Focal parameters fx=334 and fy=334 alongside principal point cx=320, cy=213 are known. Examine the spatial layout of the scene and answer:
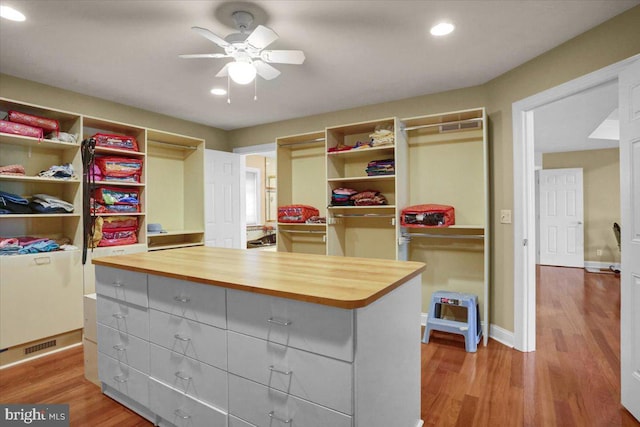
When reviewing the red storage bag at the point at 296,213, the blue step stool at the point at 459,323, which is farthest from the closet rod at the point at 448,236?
the red storage bag at the point at 296,213

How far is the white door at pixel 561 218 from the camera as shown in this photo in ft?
22.1

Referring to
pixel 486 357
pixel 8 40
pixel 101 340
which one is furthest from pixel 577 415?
pixel 8 40

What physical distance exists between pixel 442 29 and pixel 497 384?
253 cm

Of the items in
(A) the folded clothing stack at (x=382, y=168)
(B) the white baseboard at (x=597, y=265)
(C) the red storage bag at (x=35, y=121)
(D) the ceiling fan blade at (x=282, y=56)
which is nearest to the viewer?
(D) the ceiling fan blade at (x=282, y=56)

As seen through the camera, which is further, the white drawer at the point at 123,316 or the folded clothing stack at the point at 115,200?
the folded clothing stack at the point at 115,200

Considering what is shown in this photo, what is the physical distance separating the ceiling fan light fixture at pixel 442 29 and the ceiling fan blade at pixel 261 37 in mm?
1118

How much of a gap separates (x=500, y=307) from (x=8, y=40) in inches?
180

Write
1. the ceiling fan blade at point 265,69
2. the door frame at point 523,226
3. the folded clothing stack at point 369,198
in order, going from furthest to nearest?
the folded clothing stack at point 369,198
the door frame at point 523,226
the ceiling fan blade at point 265,69

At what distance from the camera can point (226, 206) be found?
15.6ft

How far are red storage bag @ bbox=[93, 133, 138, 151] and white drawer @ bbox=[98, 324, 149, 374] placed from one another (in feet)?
6.48

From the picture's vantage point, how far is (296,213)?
402 cm

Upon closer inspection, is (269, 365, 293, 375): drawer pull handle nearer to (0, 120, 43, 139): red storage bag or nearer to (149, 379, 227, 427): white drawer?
(149, 379, 227, 427): white drawer

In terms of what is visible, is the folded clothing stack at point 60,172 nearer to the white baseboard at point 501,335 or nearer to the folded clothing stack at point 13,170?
the folded clothing stack at point 13,170

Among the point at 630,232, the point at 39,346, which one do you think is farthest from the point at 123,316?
the point at 630,232
